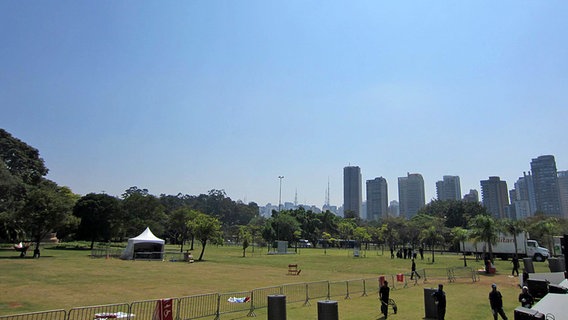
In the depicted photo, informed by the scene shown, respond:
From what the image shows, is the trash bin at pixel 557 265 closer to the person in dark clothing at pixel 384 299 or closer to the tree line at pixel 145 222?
the tree line at pixel 145 222

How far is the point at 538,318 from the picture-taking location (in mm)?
7656

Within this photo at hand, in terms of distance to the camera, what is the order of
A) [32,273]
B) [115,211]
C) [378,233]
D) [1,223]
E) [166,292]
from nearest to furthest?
1. [166,292]
2. [32,273]
3. [1,223]
4. [115,211]
5. [378,233]

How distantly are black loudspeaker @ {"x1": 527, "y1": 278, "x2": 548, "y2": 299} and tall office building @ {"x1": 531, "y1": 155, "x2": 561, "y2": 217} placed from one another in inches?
7933

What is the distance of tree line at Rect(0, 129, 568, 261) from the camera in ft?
144

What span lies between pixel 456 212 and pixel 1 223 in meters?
106

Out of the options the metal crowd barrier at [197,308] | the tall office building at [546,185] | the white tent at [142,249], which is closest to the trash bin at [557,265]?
the metal crowd barrier at [197,308]

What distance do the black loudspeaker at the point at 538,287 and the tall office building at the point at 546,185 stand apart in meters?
202

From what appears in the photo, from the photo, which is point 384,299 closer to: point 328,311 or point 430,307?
point 430,307

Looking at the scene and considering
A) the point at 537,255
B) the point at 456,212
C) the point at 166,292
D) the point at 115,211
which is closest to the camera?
the point at 166,292

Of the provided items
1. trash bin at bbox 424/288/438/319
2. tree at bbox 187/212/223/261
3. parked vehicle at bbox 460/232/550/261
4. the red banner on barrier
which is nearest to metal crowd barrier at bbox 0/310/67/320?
the red banner on barrier

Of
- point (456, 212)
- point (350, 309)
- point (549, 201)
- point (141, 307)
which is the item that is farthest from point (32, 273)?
point (549, 201)

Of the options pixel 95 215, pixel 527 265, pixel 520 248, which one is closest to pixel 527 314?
pixel 527 265

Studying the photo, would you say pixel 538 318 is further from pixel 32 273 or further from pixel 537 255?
pixel 537 255

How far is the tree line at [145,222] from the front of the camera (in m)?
44.0
